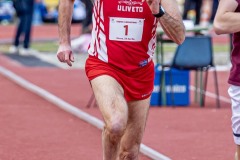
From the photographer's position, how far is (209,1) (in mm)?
38438

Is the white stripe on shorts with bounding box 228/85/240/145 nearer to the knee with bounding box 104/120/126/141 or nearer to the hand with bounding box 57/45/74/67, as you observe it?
the knee with bounding box 104/120/126/141

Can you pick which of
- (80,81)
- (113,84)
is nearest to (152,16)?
(113,84)

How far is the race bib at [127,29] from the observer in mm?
7699

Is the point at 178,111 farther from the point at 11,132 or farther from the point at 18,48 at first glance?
the point at 18,48

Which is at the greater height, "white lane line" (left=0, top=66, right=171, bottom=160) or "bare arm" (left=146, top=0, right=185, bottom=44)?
"bare arm" (left=146, top=0, right=185, bottom=44)

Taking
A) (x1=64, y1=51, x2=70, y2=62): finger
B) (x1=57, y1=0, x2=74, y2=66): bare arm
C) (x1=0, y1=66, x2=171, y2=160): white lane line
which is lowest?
(x1=0, y1=66, x2=171, y2=160): white lane line

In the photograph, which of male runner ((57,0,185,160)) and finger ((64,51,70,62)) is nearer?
male runner ((57,0,185,160))

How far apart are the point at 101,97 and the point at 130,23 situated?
698 mm

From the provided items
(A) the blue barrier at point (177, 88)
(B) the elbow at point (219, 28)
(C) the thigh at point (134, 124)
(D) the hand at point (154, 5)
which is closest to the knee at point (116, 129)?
(C) the thigh at point (134, 124)

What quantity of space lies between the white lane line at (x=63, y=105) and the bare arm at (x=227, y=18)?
2702mm

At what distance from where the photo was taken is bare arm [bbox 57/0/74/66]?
7785 mm

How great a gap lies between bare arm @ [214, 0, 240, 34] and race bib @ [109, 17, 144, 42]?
64 cm

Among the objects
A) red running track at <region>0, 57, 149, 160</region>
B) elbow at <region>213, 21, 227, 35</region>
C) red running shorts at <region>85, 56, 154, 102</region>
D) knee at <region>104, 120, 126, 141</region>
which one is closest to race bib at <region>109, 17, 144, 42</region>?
red running shorts at <region>85, 56, 154, 102</region>

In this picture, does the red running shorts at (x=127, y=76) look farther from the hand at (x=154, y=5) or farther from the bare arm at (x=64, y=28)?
the hand at (x=154, y=5)
